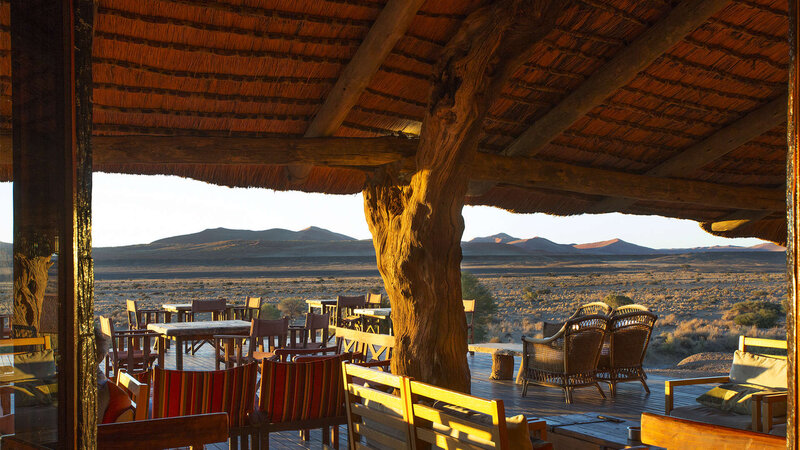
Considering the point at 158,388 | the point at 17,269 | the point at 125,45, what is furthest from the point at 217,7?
the point at 17,269

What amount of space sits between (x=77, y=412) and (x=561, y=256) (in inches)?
1670

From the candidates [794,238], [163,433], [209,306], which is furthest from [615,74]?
[209,306]

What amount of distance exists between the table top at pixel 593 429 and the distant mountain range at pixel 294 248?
37.5 meters

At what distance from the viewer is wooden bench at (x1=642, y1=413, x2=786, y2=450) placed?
2.07 m

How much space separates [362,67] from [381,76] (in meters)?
0.70

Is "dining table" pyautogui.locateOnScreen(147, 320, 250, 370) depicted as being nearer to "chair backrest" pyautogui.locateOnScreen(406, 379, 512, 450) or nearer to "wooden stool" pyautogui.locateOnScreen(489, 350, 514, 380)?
"wooden stool" pyautogui.locateOnScreen(489, 350, 514, 380)

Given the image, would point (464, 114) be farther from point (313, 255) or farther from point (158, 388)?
point (313, 255)

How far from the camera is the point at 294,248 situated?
144 ft

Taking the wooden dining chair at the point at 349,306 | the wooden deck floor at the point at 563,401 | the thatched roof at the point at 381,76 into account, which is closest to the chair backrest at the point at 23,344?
the thatched roof at the point at 381,76

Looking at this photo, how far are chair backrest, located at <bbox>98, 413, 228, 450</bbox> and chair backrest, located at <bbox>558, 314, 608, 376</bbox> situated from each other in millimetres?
4784

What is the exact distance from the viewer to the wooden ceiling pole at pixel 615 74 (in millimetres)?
5043

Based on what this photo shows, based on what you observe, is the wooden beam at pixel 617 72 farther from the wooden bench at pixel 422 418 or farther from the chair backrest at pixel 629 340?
the wooden bench at pixel 422 418

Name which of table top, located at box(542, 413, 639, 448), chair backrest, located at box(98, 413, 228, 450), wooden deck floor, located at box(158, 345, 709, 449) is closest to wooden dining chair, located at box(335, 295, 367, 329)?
wooden deck floor, located at box(158, 345, 709, 449)

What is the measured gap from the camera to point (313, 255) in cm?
4247
